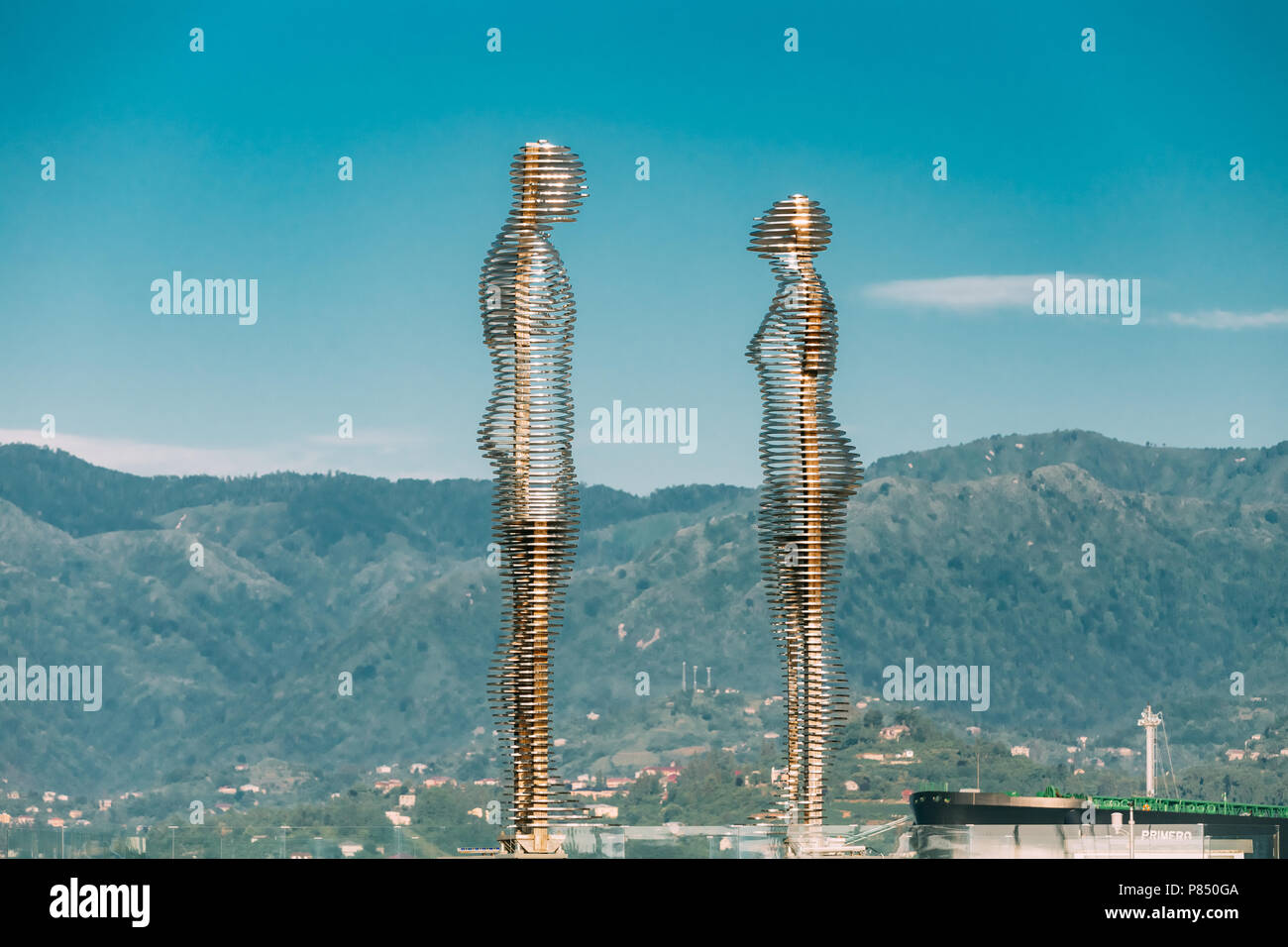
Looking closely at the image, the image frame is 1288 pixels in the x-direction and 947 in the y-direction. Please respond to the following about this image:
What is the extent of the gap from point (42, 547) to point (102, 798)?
51253 millimetres

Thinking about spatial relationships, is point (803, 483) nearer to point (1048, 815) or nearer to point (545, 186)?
point (545, 186)

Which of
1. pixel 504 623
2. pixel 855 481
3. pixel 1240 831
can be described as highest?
pixel 855 481

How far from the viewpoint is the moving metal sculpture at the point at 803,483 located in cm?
2717

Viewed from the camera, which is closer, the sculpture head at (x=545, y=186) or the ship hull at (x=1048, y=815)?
the sculpture head at (x=545, y=186)

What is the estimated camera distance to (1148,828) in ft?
89.2

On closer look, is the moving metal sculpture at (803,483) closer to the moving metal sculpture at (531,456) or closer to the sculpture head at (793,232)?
the sculpture head at (793,232)

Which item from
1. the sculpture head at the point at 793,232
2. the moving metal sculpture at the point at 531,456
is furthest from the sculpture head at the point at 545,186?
the sculpture head at the point at 793,232

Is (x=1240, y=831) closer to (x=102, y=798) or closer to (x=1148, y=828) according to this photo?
(x=1148, y=828)

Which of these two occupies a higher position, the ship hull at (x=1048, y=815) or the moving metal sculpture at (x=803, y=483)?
the moving metal sculpture at (x=803, y=483)

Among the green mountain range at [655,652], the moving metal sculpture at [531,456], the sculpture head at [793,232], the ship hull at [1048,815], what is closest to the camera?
the moving metal sculpture at [531,456]

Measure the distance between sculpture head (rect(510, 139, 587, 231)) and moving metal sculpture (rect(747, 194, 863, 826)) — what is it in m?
2.96

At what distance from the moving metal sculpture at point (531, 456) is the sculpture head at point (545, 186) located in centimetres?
1

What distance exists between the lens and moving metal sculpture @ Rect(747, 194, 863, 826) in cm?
2717
